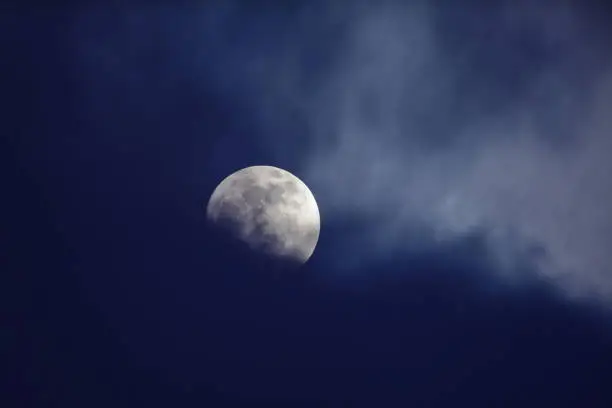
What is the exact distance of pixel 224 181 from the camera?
3048 cm

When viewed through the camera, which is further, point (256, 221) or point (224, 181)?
point (224, 181)

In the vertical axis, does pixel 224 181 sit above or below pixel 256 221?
above

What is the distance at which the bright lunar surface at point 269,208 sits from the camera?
93.0 feet

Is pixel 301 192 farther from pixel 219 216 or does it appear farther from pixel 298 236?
pixel 219 216

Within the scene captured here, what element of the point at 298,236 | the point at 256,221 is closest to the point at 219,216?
the point at 256,221

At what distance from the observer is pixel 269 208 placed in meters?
28.3

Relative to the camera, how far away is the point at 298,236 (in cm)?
2997

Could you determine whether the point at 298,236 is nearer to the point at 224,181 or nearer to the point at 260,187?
the point at 260,187

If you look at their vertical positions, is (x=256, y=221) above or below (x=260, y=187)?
below

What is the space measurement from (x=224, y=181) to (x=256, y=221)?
398cm

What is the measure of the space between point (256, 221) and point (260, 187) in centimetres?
207

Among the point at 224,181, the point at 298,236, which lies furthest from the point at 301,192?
the point at 224,181

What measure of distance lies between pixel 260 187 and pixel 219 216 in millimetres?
2975

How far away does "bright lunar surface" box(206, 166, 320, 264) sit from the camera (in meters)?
28.3
